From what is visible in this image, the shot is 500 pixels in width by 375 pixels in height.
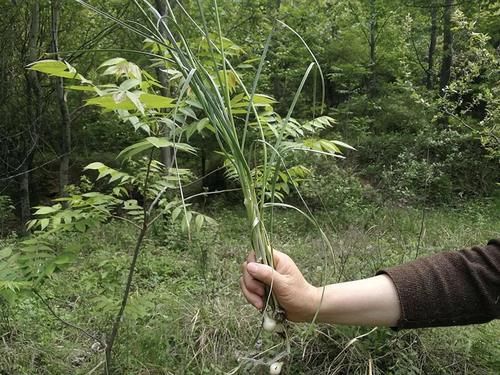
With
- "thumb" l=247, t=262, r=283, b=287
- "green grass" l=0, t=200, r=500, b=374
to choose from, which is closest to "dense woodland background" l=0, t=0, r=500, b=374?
"green grass" l=0, t=200, r=500, b=374

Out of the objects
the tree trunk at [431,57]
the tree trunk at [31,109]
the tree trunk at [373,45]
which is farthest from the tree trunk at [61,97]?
the tree trunk at [431,57]

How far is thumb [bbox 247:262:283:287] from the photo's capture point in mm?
1115

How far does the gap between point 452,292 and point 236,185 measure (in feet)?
23.0

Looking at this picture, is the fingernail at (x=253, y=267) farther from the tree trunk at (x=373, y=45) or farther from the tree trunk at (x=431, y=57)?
the tree trunk at (x=431, y=57)

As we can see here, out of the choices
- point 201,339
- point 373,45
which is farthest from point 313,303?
point 373,45

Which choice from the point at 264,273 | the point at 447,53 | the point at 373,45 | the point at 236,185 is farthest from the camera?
the point at 373,45

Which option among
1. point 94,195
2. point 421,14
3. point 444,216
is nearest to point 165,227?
point 94,195

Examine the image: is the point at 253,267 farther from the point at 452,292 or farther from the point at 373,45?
the point at 373,45

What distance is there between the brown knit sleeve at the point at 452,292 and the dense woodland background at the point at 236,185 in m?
0.24

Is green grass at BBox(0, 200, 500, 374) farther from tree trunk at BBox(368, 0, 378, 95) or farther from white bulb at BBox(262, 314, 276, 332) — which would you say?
tree trunk at BBox(368, 0, 378, 95)

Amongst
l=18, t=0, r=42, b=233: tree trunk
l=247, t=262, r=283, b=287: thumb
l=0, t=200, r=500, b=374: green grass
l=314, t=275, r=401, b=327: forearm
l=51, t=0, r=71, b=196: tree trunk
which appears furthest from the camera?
l=18, t=0, r=42, b=233: tree trunk

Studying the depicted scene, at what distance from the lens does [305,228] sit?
6.91m

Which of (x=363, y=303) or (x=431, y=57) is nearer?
(x=363, y=303)

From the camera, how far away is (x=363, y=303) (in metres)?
1.26
